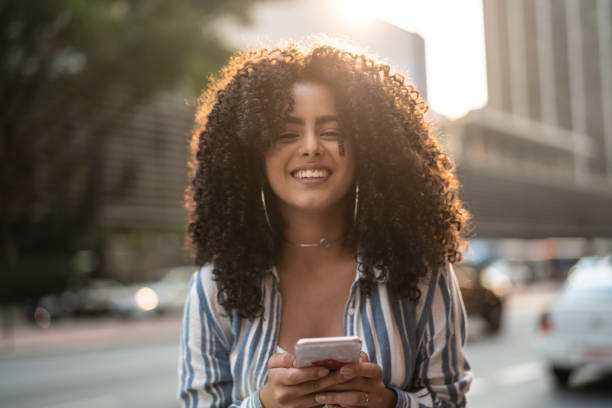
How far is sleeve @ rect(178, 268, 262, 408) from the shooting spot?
1954 millimetres

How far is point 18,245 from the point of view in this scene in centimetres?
2078

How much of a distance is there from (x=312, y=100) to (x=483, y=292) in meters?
12.7

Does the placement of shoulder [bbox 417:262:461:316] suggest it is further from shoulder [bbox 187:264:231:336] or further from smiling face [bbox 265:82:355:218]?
shoulder [bbox 187:264:231:336]

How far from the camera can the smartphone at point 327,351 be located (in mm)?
1568

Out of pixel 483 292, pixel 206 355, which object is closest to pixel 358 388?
pixel 206 355

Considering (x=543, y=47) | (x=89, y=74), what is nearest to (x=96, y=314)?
(x=89, y=74)

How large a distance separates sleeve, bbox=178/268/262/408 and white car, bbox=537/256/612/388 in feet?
20.4

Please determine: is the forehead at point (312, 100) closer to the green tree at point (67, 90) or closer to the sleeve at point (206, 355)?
the sleeve at point (206, 355)

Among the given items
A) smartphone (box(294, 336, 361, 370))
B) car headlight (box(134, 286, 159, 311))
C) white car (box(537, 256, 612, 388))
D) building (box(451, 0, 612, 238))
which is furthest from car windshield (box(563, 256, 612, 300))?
building (box(451, 0, 612, 238))

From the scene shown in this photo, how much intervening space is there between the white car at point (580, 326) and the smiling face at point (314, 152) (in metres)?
6.14

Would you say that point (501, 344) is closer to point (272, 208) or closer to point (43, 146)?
point (272, 208)

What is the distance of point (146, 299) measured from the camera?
2095 cm

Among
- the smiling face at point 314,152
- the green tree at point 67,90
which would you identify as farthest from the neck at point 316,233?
the green tree at point 67,90

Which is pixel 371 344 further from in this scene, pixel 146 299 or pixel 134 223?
pixel 134 223
